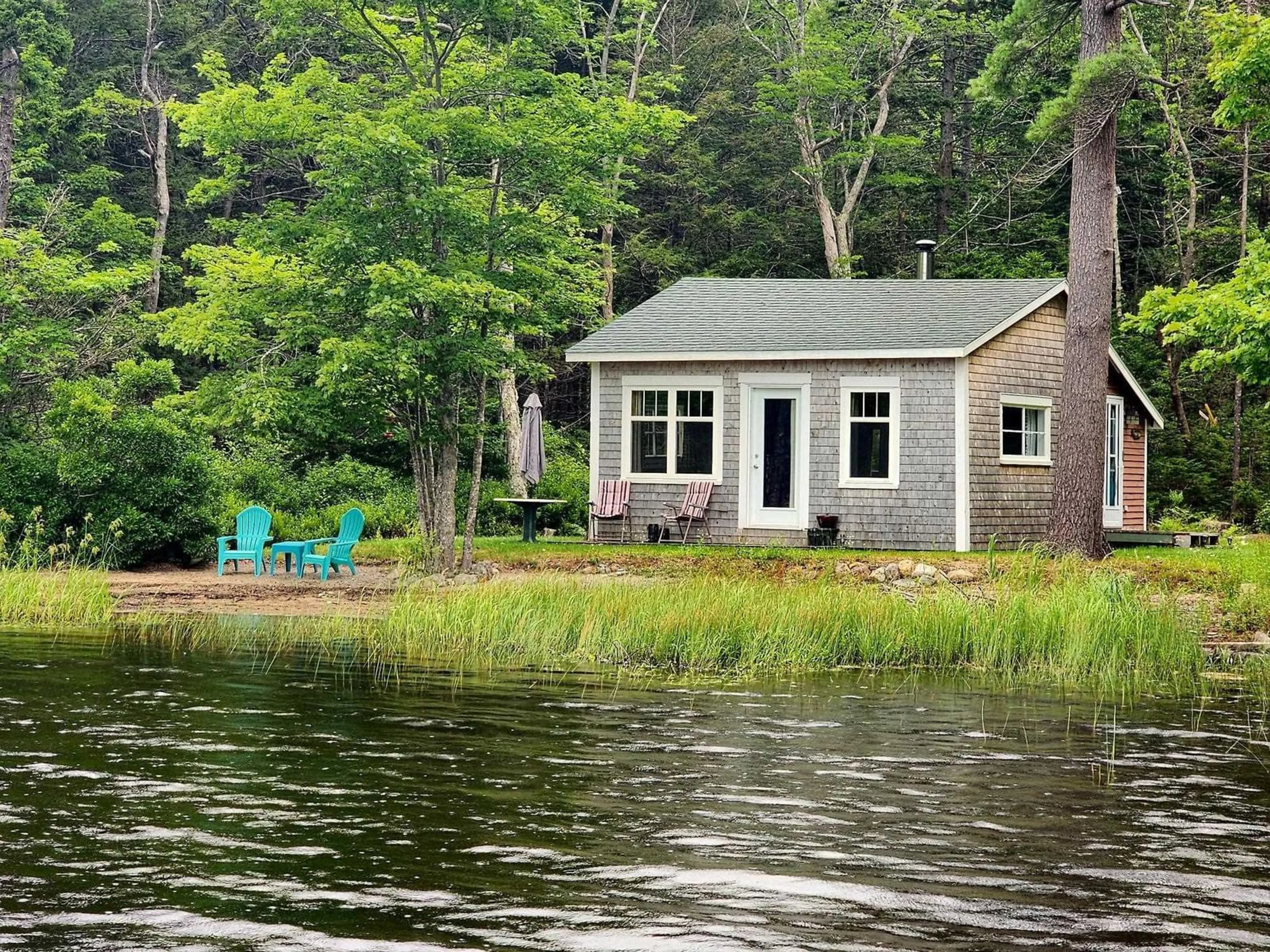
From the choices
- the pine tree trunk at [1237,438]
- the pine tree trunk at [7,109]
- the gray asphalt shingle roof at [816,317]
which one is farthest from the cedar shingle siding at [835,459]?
the pine tree trunk at [7,109]

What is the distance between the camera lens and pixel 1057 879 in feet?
18.5

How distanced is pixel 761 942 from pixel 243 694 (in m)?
5.98

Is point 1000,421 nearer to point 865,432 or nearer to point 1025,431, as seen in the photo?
point 1025,431

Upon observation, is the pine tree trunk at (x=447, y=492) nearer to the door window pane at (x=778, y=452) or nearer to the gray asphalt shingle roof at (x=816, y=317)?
the gray asphalt shingle roof at (x=816, y=317)

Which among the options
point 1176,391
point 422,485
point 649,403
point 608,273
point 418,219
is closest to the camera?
point 418,219

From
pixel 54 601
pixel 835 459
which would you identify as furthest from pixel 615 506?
pixel 54 601

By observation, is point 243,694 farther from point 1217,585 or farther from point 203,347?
point 1217,585

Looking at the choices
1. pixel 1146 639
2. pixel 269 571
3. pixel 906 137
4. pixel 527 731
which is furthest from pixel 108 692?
pixel 906 137

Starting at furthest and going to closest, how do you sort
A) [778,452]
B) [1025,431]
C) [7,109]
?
[7,109] < [1025,431] < [778,452]

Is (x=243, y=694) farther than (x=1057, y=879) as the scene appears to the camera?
Yes

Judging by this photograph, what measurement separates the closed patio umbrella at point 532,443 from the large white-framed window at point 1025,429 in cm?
655

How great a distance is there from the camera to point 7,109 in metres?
28.8

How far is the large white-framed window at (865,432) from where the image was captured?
2069 cm

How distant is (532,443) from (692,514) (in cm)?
288
